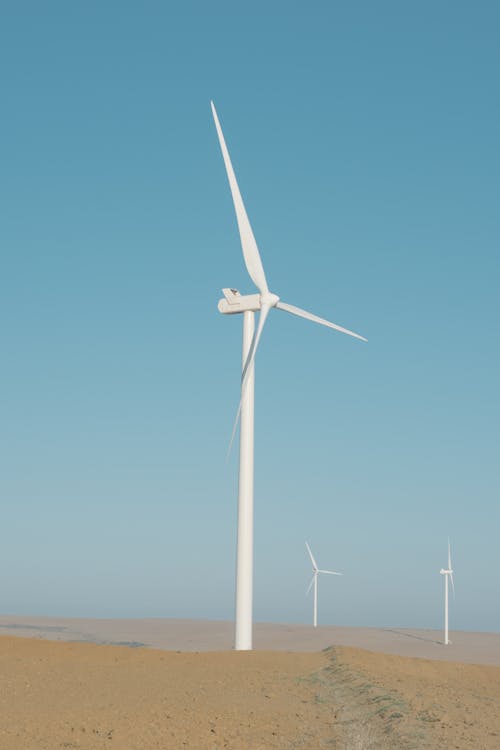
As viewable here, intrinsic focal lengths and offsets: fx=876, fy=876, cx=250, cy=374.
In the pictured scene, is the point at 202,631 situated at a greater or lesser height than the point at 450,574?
lesser

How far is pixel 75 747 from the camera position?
17484mm

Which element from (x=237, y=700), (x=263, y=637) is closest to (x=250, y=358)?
(x=237, y=700)

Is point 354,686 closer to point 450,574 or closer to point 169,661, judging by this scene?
point 169,661

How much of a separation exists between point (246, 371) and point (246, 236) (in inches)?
330

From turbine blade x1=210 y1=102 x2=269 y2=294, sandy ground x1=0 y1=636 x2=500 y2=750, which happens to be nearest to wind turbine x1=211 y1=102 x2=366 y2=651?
turbine blade x1=210 y1=102 x2=269 y2=294

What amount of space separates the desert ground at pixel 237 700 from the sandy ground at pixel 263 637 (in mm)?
24970

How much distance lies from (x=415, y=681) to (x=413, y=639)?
2353 inches

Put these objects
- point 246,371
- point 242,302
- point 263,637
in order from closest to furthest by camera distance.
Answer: point 246,371 < point 242,302 < point 263,637

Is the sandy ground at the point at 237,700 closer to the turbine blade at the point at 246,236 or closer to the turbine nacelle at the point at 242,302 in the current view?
the turbine nacelle at the point at 242,302

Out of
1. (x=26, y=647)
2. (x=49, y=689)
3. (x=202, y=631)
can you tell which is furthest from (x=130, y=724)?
(x=202, y=631)

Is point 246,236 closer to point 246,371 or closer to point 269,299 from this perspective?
point 269,299

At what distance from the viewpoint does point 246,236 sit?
45156 millimetres

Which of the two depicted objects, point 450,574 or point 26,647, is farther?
point 450,574

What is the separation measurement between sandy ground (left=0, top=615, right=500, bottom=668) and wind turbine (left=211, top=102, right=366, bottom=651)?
17258 millimetres
